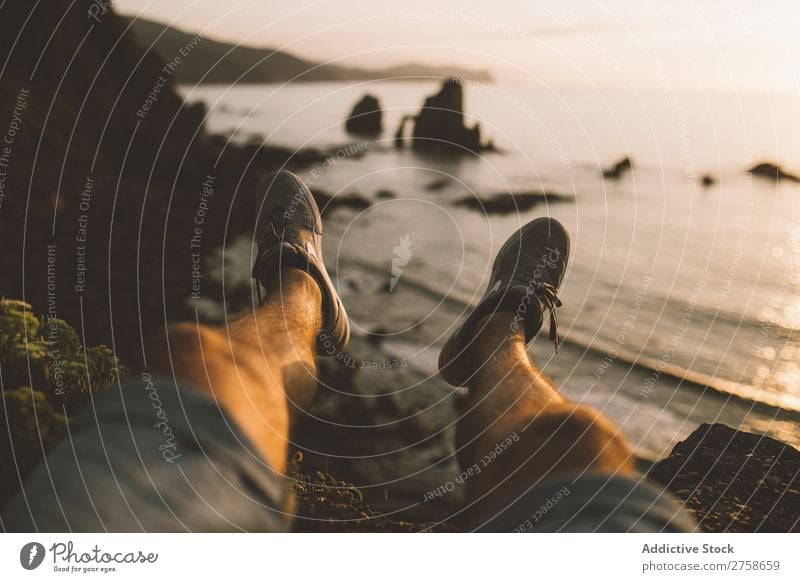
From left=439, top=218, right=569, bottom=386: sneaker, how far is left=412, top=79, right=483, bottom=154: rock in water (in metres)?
0.52

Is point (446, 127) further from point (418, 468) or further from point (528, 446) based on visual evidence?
point (528, 446)

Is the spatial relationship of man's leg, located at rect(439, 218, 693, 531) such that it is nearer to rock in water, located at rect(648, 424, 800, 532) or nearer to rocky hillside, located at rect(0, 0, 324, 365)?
rock in water, located at rect(648, 424, 800, 532)

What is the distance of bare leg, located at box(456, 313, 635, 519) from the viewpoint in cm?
94

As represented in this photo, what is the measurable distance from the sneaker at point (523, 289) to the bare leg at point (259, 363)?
383mm

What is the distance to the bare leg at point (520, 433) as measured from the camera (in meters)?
0.94

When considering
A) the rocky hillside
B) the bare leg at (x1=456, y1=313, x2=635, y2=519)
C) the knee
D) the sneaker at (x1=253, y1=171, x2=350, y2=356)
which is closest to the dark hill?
the rocky hillside

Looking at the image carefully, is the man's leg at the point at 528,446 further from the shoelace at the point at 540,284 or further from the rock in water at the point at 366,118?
the rock in water at the point at 366,118

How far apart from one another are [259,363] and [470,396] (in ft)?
1.62

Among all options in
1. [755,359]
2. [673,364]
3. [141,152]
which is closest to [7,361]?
[141,152]

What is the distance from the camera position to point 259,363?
3.52 ft

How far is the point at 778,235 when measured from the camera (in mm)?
2096

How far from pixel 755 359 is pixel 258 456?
169cm

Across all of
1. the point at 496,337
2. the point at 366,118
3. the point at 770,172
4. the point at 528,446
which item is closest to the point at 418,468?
the point at 496,337
